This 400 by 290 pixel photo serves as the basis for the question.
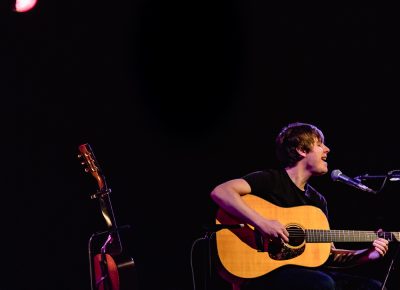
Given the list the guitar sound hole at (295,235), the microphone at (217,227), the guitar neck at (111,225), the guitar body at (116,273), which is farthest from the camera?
the guitar neck at (111,225)

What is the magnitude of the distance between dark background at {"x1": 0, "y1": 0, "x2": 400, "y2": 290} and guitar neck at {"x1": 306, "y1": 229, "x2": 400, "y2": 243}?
1.23 metres

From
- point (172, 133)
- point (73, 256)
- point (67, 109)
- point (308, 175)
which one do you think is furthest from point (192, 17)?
point (73, 256)

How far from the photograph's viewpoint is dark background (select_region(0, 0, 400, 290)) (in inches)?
194

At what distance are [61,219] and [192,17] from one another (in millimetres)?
2603

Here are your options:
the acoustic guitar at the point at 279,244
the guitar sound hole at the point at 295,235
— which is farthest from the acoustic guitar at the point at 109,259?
the guitar sound hole at the point at 295,235

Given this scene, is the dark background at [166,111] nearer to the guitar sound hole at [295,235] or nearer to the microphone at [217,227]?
the guitar sound hole at [295,235]

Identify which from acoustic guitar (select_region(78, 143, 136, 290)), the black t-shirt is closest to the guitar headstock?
acoustic guitar (select_region(78, 143, 136, 290))

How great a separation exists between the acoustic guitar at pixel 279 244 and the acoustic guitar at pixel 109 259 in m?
1.07

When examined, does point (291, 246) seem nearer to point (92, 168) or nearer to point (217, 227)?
point (217, 227)

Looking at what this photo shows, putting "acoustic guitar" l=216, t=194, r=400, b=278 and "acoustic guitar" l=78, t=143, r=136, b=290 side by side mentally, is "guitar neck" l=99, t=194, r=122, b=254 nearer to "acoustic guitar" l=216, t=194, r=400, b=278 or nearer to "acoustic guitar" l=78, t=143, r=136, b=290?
"acoustic guitar" l=78, t=143, r=136, b=290

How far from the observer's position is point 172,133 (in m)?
5.30

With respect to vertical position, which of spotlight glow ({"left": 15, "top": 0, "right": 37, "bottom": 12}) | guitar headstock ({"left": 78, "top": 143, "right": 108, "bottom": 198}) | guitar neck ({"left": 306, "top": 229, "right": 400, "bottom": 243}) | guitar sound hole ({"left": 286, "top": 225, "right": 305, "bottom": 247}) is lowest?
guitar neck ({"left": 306, "top": 229, "right": 400, "bottom": 243})

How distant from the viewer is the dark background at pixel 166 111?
4.93m

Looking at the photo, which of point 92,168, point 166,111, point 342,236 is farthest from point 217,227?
point 166,111
